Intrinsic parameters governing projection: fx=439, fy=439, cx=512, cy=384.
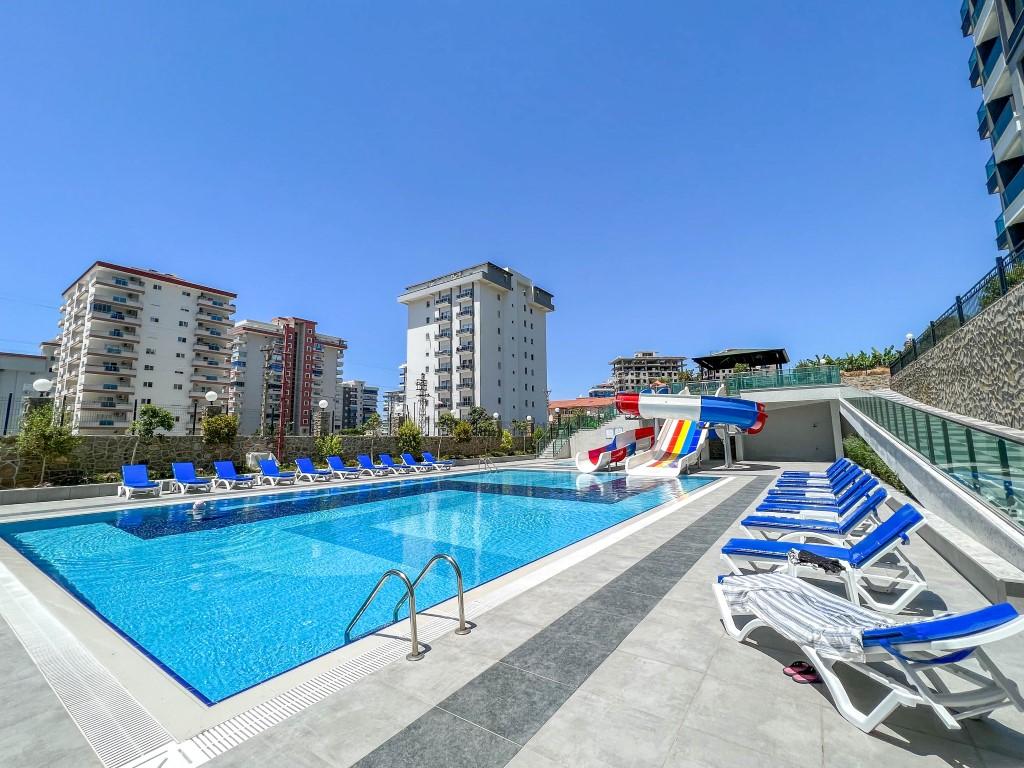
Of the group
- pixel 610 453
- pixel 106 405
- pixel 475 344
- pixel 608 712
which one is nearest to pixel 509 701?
pixel 608 712

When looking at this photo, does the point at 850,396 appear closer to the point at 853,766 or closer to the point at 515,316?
the point at 853,766

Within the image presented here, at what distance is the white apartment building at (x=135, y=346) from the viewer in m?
48.5

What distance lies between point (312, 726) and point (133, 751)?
3.06 feet

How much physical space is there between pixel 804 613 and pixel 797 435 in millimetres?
27468

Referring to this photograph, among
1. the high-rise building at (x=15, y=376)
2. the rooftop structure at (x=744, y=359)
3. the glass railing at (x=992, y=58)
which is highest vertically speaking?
the glass railing at (x=992, y=58)

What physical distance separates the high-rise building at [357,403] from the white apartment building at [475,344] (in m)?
57.5

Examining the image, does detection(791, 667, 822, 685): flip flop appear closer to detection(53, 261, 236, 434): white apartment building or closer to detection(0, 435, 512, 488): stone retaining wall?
detection(0, 435, 512, 488): stone retaining wall

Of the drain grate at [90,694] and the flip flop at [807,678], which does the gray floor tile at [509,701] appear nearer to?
the flip flop at [807,678]

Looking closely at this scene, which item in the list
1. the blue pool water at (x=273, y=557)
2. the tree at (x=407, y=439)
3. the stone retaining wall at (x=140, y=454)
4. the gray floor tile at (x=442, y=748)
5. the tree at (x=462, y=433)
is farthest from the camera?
the tree at (x=462, y=433)

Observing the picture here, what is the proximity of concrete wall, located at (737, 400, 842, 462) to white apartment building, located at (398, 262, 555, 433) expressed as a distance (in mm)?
33375

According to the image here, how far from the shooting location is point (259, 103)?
44.4 feet

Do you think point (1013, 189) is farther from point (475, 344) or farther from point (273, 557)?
point (475, 344)

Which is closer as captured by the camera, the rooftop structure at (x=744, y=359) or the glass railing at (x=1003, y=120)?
the glass railing at (x=1003, y=120)

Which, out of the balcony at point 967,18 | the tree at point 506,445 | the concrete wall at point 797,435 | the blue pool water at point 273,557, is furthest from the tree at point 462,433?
the balcony at point 967,18
